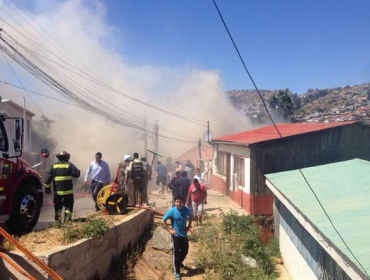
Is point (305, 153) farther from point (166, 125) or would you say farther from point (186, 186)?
point (166, 125)

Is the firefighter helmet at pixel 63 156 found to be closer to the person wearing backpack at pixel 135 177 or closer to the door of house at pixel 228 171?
the person wearing backpack at pixel 135 177

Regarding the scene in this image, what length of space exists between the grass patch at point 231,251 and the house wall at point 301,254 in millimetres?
533

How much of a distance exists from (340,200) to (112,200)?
4560mm

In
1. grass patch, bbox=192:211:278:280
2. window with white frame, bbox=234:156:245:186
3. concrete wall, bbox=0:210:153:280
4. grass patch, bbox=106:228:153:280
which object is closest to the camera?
concrete wall, bbox=0:210:153:280

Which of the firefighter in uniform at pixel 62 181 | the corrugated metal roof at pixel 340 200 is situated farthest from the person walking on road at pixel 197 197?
the firefighter in uniform at pixel 62 181

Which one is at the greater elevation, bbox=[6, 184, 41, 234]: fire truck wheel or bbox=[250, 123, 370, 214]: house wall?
bbox=[250, 123, 370, 214]: house wall

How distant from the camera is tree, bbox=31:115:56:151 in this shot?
33197 millimetres

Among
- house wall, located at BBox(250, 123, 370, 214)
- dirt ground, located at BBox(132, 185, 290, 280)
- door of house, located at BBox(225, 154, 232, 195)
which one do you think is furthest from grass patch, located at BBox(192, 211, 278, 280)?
door of house, located at BBox(225, 154, 232, 195)

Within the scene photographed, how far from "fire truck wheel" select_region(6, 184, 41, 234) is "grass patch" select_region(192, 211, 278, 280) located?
11.1ft

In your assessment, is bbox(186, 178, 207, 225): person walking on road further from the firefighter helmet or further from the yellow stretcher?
the firefighter helmet

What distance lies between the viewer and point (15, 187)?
5.81m

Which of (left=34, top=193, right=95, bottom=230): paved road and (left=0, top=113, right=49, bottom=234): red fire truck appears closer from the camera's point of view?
(left=0, top=113, right=49, bottom=234): red fire truck

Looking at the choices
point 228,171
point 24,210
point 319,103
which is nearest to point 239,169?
point 228,171

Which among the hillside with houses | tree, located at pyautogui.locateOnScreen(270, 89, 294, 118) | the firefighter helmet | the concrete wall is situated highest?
the hillside with houses
